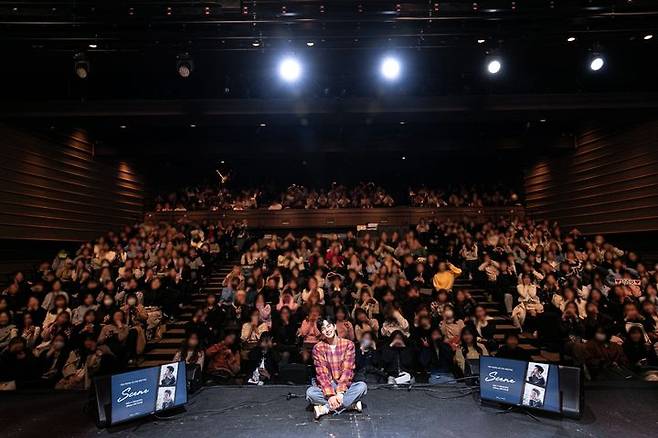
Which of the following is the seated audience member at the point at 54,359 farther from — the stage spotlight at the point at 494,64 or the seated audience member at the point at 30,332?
the stage spotlight at the point at 494,64

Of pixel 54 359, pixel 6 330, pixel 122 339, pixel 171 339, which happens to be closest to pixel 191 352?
pixel 122 339

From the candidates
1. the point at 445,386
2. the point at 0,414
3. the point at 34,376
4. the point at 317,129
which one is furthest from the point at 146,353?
the point at 317,129

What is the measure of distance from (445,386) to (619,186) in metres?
7.73

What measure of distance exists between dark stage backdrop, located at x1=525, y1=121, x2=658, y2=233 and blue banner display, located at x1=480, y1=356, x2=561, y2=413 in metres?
6.58

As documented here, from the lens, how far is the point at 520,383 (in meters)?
3.97

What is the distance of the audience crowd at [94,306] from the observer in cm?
545

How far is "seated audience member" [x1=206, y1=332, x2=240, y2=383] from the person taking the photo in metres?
5.40

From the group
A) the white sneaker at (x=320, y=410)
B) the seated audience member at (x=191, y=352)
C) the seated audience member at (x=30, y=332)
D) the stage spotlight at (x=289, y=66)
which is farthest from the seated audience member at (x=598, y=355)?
the seated audience member at (x=30, y=332)

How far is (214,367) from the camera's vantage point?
17.9 feet

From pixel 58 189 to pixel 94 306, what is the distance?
467cm

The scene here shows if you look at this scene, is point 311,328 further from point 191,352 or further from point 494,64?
point 494,64

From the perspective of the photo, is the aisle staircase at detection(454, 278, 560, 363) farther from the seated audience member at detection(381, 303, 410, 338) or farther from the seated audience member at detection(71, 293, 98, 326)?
the seated audience member at detection(71, 293, 98, 326)

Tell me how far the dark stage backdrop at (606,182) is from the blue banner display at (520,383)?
658 centimetres

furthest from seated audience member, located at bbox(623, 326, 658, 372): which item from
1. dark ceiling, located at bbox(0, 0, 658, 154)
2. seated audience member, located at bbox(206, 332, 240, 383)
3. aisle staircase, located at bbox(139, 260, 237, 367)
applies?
aisle staircase, located at bbox(139, 260, 237, 367)
